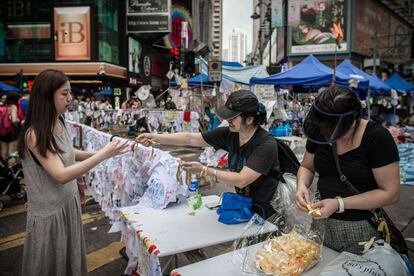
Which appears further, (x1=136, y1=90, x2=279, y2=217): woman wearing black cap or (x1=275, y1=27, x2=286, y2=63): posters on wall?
(x1=275, y1=27, x2=286, y2=63): posters on wall

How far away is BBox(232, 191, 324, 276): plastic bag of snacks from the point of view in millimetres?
1837

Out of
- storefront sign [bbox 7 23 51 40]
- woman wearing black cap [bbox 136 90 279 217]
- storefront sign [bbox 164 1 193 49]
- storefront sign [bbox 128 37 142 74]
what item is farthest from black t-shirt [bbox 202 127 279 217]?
storefront sign [bbox 164 1 193 49]

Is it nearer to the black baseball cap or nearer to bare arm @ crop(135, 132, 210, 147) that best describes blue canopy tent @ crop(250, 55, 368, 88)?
bare arm @ crop(135, 132, 210, 147)

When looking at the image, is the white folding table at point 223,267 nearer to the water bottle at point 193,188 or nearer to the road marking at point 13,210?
the water bottle at point 193,188

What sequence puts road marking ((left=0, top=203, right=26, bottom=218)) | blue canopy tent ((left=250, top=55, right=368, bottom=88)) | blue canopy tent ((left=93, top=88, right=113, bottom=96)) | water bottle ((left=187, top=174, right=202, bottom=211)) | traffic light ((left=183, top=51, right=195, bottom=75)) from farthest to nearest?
blue canopy tent ((left=93, top=88, right=113, bottom=96))
traffic light ((left=183, top=51, right=195, bottom=75))
blue canopy tent ((left=250, top=55, right=368, bottom=88))
road marking ((left=0, top=203, right=26, bottom=218))
water bottle ((left=187, top=174, right=202, bottom=211))

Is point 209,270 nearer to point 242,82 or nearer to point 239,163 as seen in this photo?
point 239,163

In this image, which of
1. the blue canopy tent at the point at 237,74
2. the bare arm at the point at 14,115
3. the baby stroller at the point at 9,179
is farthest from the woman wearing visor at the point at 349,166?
the blue canopy tent at the point at 237,74

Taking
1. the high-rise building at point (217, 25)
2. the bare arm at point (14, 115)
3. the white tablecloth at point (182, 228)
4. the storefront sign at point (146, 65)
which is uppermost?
the high-rise building at point (217, 25)

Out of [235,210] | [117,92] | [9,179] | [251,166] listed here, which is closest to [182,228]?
[235,210]

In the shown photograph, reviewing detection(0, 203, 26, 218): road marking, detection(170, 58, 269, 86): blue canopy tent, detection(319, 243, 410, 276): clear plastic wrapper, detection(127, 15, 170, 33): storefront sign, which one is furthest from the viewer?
detection(127, 15, 170, 33): storefront sign

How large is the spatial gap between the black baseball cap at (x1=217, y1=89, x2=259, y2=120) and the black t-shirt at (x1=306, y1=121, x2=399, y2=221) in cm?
60

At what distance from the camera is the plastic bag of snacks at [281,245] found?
184cm

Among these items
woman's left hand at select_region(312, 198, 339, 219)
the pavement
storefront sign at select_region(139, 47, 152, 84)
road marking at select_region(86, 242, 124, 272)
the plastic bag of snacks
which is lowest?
road marking at select_region(86, 242, 124, 272)

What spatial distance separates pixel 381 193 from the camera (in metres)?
1.93
